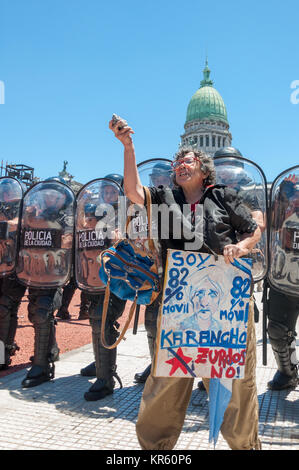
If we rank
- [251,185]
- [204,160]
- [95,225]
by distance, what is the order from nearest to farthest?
[204,160]
[251,185]
[95,225]

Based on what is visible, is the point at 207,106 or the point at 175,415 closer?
the point at 175,415

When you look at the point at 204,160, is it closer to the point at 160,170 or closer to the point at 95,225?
the point at 160,170

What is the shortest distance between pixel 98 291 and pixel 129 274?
1465 mm

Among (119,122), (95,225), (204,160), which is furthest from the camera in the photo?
(95,225)

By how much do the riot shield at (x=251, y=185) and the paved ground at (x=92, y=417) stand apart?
116 centimetres

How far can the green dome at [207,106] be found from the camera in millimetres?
47656

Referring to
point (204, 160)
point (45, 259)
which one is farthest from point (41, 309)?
point (204, 160)

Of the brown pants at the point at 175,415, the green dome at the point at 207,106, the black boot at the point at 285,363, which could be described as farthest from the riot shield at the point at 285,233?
the green dome at the point at 207,106

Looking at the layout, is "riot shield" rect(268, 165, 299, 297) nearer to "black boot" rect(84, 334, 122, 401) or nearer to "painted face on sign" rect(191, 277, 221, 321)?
"painted face on sign" rect(191, 277, 221, 321)

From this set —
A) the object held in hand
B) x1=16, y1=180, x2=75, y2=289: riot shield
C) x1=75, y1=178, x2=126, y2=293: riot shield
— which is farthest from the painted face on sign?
x1=16, y1=180, x2=75, y2=289: riot shield

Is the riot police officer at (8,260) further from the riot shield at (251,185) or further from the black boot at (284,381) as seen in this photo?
the black boot at (284,381)

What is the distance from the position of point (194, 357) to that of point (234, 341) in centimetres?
23

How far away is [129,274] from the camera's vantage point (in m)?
2.49
